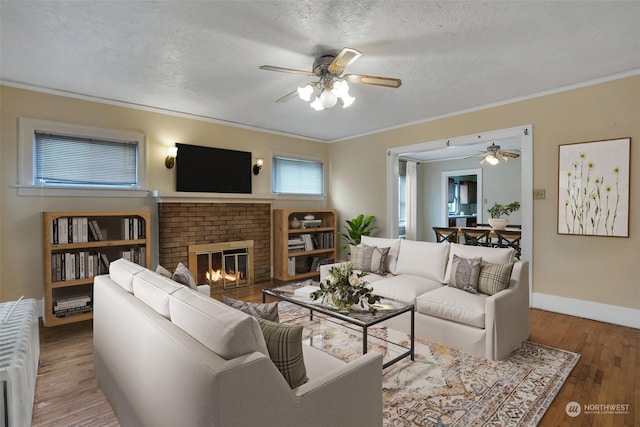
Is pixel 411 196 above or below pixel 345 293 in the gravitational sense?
above

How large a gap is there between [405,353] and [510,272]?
1221mm

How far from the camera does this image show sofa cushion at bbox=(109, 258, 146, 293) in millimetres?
2025

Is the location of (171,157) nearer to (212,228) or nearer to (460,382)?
(212,228)

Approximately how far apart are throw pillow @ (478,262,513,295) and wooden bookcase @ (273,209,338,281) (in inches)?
125

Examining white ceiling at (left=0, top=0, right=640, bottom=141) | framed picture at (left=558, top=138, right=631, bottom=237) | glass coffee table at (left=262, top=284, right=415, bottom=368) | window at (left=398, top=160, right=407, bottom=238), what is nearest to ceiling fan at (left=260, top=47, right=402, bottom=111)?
white ceiling at (left=0, top=0, right=640, bottom=141)

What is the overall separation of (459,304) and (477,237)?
3.48m

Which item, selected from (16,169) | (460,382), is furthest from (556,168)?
(16,169)

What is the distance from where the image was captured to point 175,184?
473 cm

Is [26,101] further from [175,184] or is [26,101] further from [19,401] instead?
[19,401]

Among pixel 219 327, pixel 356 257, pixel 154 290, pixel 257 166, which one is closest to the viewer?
pixel 219 327

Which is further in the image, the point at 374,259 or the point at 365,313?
the point at 374,259

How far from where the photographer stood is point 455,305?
2834 millimetres

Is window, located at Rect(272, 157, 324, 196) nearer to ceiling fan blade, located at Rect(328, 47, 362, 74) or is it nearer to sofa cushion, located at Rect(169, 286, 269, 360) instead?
ceiling fan blade, located at Rect(328, 47, 362, 74)

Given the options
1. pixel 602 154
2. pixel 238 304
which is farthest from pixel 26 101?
pixel 602 154
